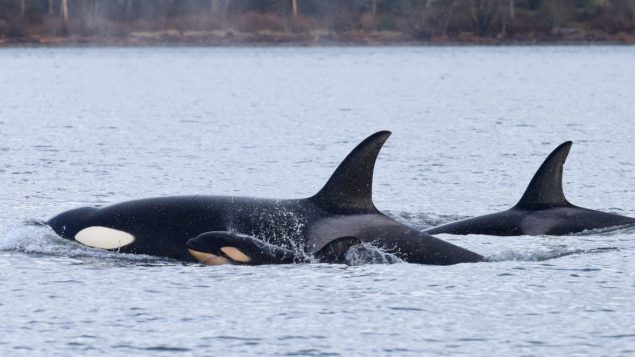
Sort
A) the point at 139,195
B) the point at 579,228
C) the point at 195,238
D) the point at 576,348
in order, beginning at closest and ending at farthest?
the point at 576,348 → the point at 195,238 → the point at 579,228 → the point at 139,195

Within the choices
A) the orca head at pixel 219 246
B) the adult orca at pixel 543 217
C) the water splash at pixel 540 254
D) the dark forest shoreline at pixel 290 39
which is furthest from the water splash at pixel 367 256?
the dark forest shoreline at pixel 290 39

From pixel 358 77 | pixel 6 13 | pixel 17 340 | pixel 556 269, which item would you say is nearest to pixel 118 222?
pixel 17 340

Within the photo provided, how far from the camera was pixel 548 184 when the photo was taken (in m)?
17.5

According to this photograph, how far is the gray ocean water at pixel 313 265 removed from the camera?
1198 cm

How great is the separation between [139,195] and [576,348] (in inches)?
465

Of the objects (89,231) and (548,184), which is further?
(548,184)

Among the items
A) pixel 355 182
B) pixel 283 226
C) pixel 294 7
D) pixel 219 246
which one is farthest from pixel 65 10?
pixel 219 246

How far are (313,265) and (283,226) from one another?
494mm

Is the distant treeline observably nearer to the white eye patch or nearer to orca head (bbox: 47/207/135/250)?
orca head (bbox: 47/207/135/250)

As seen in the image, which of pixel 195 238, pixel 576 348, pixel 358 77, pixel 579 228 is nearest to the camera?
pixel 576 348

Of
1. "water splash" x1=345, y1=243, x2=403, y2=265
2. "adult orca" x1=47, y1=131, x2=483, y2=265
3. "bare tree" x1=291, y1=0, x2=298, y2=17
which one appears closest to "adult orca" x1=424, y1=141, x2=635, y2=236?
"adult orca" x1=47, y1=131, x2=483, y2=265

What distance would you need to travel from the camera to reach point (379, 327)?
12242mm

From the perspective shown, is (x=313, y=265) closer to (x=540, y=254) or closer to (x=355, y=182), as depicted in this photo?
(x=355, y=182)

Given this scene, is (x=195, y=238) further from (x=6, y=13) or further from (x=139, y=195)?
(x=6, y=13)
